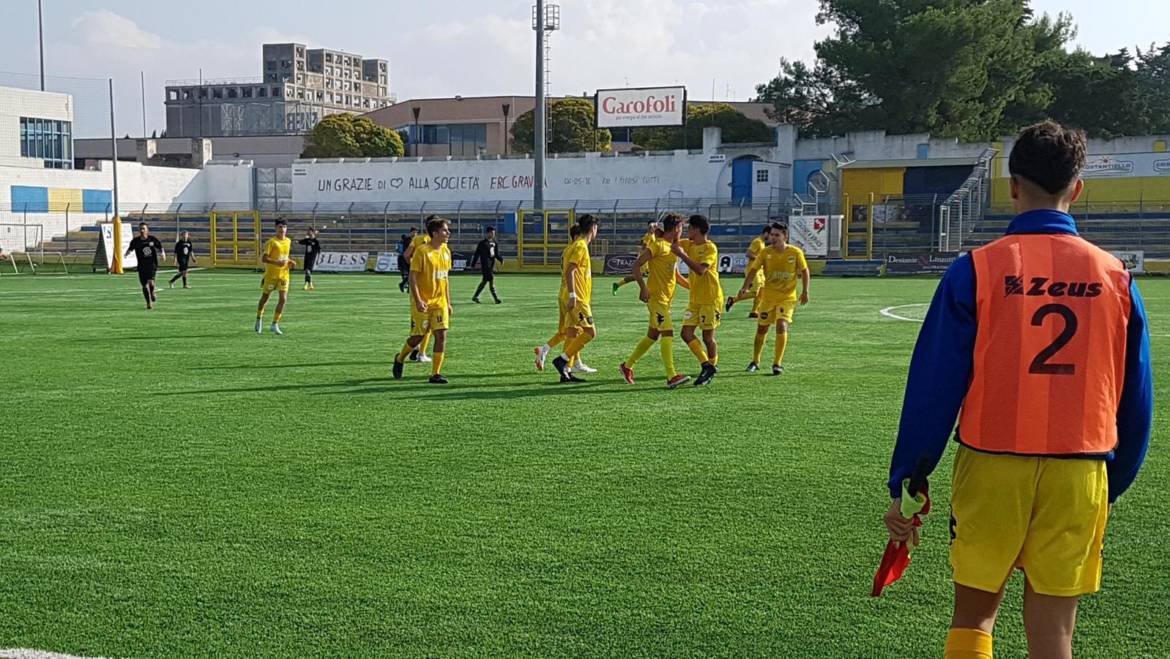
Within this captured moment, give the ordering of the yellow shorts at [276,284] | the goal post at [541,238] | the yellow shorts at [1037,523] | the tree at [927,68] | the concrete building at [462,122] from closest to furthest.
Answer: the yellow shorts at [1037,523] → the yellow shorts at [276,284] → the goal post at [541,238] → the tree at [927,68] → the concrete building at [462,122]

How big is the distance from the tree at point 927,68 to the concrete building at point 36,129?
41731 mm

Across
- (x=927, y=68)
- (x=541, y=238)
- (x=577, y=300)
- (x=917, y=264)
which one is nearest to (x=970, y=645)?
(x=577, y=300)

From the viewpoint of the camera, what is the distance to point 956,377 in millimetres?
3410

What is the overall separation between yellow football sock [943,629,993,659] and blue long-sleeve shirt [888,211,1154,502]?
47 centimetres

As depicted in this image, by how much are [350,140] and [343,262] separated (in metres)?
38.8

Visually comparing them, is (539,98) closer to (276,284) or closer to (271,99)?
(276,284)

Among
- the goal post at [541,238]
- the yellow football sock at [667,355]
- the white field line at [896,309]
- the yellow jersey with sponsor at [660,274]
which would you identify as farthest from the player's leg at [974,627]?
the goal post at [541,238]

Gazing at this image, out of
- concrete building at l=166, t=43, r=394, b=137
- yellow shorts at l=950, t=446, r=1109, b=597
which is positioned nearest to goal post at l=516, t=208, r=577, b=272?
yellow shorts at l=950, t=446, r=1109, b=597

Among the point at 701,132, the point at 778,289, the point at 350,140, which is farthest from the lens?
the point at 350,140

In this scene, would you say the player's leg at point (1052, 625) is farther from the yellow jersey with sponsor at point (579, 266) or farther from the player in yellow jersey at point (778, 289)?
the player in yellow jersey at point (778, 289)

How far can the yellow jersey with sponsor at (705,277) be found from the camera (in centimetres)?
1240

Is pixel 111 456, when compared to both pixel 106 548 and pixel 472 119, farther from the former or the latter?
pixel 472 119

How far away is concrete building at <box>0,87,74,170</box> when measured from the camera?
60.0 meters

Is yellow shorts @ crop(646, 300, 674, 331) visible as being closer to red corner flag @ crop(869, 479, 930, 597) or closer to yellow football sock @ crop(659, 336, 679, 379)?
yellow football sock @ crop(659, 336, 679, 379)
